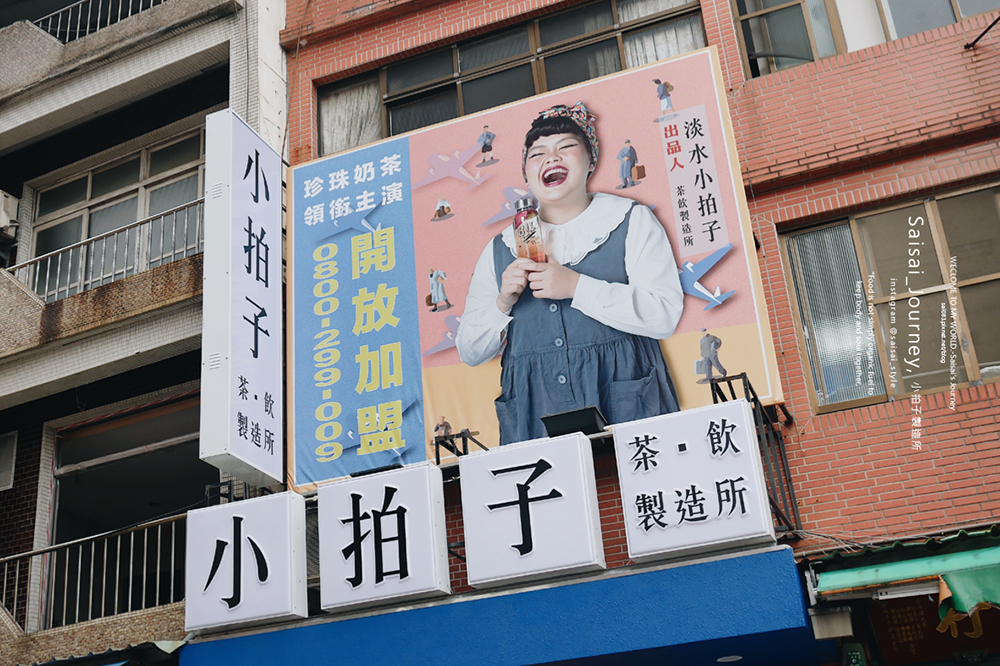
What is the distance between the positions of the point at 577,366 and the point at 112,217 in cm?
812

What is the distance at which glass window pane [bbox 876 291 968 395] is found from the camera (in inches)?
369

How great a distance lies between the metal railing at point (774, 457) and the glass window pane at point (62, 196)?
10.4 meters

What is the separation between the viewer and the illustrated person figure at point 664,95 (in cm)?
1066

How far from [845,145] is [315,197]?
605 centimetres

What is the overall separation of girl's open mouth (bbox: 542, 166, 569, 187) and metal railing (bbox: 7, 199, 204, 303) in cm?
487

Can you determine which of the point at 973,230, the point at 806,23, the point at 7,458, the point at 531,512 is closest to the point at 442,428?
the point at 531,512

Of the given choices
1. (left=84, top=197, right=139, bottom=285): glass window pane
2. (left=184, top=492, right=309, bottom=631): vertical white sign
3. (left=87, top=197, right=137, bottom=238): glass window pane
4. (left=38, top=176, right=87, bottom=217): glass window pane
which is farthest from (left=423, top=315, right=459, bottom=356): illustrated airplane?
(left=38, top=176, right=87, bottom=217): glass window pane

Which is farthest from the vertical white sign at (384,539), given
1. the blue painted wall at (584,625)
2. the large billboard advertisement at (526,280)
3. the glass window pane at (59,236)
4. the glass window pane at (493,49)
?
the glass window pane at (59,236)

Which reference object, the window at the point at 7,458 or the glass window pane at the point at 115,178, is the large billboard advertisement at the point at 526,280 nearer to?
the glass window pane at the point at 115,178

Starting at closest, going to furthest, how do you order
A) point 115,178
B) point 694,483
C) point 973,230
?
point 694,483 < point 973,230 < point 115,178

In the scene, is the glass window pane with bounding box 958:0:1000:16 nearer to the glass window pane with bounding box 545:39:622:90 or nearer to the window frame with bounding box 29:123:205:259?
the glass window pane with bounding box 545:39:622:90

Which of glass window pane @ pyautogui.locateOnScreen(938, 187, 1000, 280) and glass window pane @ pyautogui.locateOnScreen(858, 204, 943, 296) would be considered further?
glass window pane @ pyautogui.locateOnScreen(858, 204, 943, 296)

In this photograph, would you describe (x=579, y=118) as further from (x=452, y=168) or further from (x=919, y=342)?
(x=919, y=342)

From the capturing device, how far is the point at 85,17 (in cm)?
1566
